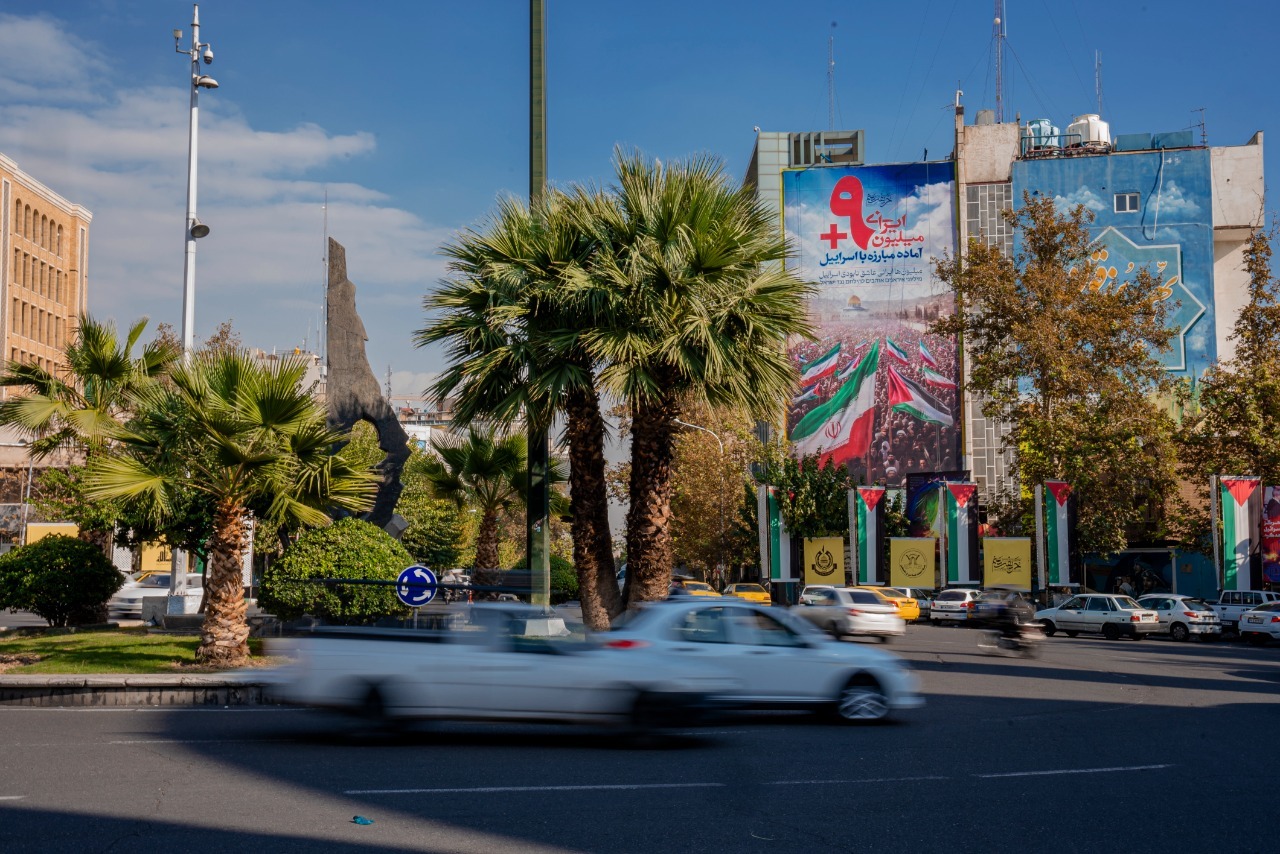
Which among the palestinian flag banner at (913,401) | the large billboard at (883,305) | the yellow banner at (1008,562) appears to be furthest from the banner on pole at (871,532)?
the palestinian flag banner at (913,401)

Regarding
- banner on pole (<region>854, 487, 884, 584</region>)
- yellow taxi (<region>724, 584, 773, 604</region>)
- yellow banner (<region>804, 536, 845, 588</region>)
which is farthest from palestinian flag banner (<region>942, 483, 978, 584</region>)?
yellow taxi (<region>724, 584, 773, 604</region>)

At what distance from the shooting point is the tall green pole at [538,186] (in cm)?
1973

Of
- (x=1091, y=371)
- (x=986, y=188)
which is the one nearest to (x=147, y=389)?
(x=1091, y=371)

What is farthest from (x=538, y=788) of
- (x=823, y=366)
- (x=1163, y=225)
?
(x=1163, y=225)

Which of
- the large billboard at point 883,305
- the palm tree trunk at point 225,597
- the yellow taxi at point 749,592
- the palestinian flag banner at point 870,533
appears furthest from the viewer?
the large billboard at point 883,305

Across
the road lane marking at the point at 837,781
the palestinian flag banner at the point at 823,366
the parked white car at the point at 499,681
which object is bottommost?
the road lane marking at the point at 837,781

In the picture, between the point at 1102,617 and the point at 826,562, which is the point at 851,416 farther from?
the point at 1102,617

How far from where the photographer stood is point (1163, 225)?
64.6 meters

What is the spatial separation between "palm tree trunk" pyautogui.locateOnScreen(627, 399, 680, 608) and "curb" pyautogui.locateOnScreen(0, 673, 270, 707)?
22.1 feet

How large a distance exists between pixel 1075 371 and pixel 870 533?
943 cm

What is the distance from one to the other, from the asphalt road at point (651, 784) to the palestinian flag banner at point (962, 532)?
2833cm

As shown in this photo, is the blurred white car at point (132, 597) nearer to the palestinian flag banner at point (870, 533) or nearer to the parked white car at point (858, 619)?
the parked white car at point (858, 619)

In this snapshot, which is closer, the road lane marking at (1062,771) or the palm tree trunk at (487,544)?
the road lane marking at (1062,771)

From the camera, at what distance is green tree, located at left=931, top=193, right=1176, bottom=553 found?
1615 inches
